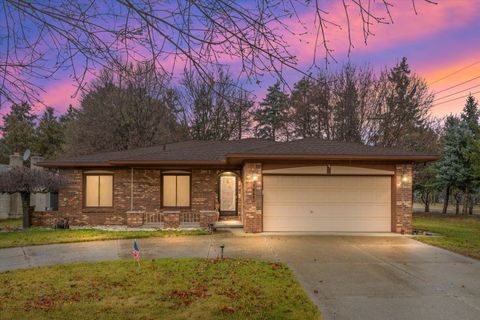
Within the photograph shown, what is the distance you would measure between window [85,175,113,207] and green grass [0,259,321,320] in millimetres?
8948

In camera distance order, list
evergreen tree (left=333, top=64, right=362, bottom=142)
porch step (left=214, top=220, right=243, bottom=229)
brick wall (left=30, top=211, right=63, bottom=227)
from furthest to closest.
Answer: evergreen tree (left=333, top=64, right=362, bottom=142), brick wall (left=30, top=211, right=63, bottom=227), porch step (left=214, top=220, right=243, bottom=229)

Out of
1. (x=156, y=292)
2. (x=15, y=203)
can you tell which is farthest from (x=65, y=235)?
(x=15, y=203)

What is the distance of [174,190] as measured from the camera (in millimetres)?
17250

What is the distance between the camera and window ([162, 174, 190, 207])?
17234 millimetres

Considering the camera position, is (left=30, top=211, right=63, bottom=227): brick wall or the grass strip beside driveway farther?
(left=30, top=211, right=63, bottom=227): brick wall

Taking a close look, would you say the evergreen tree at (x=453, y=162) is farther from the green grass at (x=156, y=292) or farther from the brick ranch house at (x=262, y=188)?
the green grass at (x=156, y=292)

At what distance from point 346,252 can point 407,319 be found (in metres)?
A: 5.34

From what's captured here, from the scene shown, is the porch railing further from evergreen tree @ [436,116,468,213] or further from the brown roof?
evergreen tree @ [436,116,468,213]

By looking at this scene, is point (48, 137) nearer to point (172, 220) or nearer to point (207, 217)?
point (172, 220)

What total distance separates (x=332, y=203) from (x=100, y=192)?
9.97 metres

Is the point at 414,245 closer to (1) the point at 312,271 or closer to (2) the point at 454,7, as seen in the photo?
(1) the point at 312,271

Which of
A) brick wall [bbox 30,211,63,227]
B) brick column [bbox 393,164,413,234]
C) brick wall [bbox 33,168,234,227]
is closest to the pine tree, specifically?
brick column [bbox 393,164,413,234]

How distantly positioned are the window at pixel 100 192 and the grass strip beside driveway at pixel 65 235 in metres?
2.30

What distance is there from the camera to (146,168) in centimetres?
1711
